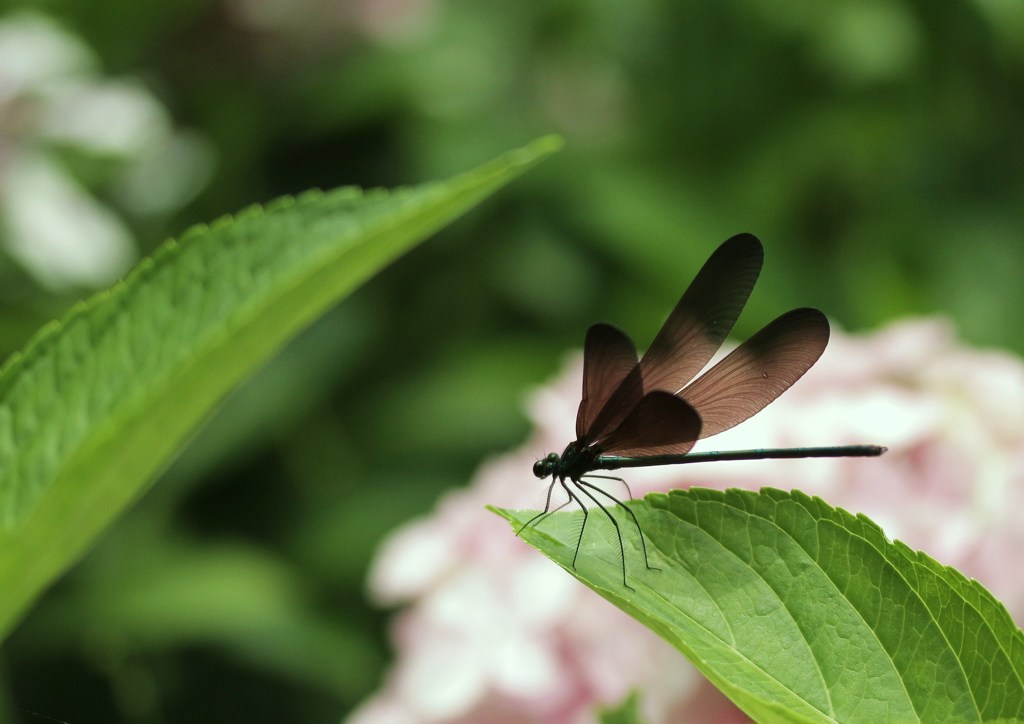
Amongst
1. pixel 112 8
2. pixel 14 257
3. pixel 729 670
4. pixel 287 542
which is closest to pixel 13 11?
pixel 112 8

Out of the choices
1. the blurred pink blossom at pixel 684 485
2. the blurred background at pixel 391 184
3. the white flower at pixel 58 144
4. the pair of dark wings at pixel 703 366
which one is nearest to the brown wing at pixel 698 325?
the pair of dark wings at pixel 703 366

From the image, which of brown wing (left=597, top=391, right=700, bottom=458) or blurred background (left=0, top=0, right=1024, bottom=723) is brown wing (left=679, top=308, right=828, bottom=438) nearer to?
brown wing (left=597, top=391, right=700, bottom=458)

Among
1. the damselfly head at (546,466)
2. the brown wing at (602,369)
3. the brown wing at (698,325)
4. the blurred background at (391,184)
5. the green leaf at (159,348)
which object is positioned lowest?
the green leaf at (159,348)

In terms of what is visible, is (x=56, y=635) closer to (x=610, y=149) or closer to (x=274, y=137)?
(x=274, y=137)

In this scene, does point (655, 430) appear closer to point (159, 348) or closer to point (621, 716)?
point (621, 716)

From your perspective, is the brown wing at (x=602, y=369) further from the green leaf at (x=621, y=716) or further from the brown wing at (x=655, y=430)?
the green leaf at (x=621, y=716)

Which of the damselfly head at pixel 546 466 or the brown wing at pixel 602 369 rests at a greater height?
the damselfly head at pixel 546 466
